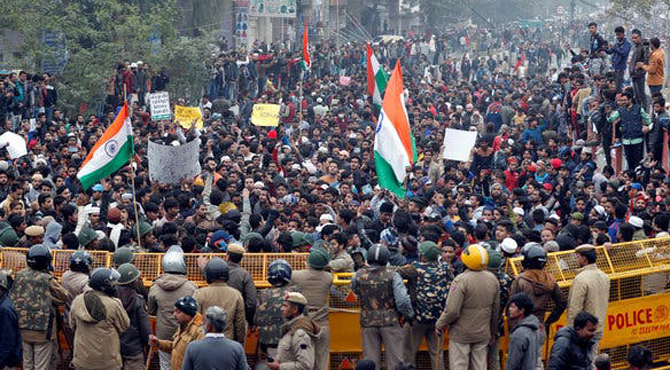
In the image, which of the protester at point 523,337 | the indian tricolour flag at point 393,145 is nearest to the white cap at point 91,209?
the indian tricolour flag at point 393,145

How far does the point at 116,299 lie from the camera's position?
31.3 ft

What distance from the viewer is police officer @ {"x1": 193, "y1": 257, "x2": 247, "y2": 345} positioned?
9633 millimetres

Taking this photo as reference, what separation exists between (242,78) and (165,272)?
77.7 feet

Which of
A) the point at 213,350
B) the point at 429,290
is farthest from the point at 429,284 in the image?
the point at 213,350

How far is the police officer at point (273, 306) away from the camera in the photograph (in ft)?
31.9

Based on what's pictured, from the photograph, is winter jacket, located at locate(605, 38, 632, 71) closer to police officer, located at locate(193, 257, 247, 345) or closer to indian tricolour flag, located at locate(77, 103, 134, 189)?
indian tricolour flag, located at locate(77, 103, 134, 189)

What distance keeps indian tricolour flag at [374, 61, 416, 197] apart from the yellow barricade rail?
3241 mm

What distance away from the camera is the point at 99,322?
9.45 metres

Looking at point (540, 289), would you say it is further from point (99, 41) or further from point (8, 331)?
point (99, 41)

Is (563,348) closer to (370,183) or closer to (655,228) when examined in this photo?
(655,228)

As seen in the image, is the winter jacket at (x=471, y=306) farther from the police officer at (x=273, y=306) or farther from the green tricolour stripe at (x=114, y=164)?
the green tricolour stripe at (x=114, y=164)

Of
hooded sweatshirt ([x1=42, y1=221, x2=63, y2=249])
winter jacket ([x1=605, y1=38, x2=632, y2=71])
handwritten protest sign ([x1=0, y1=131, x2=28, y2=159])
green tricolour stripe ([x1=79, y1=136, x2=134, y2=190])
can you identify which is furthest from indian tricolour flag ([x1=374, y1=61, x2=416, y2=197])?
winter jacket ([x1=605, y1=38, x2=632, y2=71])

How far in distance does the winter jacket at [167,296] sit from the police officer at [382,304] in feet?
4.64

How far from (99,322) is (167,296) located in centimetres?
68
